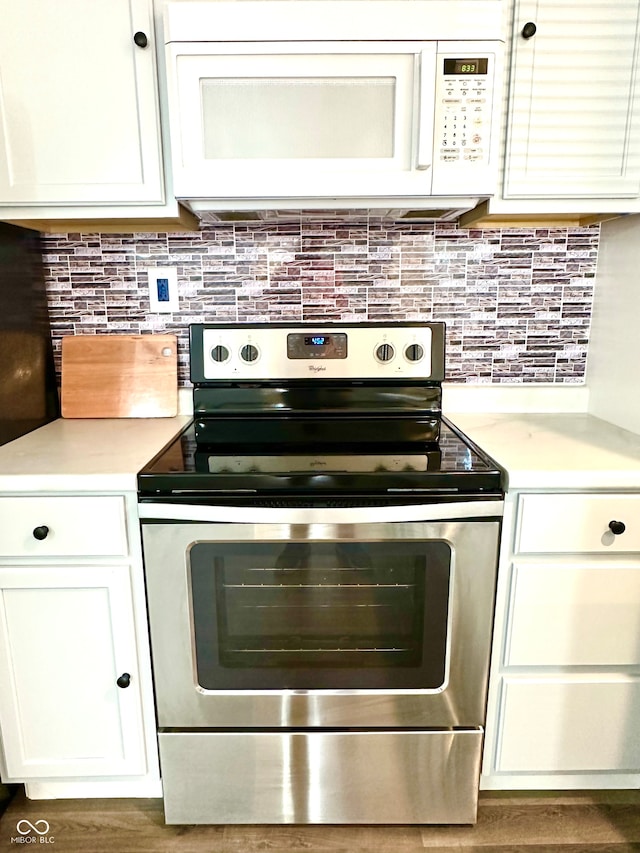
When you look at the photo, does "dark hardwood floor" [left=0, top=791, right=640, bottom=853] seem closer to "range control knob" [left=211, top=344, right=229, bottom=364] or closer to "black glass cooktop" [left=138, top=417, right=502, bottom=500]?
"black glass cooktop" [left=138, top=417, right=502, bottom=500]

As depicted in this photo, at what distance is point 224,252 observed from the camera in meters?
1.64

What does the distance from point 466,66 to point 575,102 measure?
28cm

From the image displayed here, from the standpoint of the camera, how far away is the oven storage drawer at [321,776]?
4.28 ft

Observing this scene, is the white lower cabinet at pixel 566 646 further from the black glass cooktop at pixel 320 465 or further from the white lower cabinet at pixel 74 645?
the white lower cabinet at pixel 74 645

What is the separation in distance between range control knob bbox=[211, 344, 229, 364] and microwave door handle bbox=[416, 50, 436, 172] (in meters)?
0.72

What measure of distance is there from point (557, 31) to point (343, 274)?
29.9 inches

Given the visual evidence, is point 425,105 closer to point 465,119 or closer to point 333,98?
point 465,119

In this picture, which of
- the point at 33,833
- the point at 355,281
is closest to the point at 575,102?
the point at 355,281

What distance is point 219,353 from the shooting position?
1611 mm

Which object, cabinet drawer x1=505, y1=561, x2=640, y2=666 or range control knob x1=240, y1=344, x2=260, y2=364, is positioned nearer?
cabinet drawer x1=505, y1=561, x2=640, y2=666

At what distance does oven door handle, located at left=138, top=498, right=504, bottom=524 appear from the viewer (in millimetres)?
1162

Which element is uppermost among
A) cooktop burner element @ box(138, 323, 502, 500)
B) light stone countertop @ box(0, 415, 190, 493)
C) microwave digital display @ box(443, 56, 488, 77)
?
microwave digital display @ box(443, 56, 488, 77)

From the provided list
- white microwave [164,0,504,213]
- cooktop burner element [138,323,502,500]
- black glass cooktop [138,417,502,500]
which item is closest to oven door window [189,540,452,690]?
black glass cooktop [138,417,502,500]

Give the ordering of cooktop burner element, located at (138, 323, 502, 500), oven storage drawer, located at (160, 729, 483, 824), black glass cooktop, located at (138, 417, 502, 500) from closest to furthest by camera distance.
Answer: black glass cooktop, located at (138, 417, 502, 500) → oven storage drawer, located at (160, 729, 483, 824) → cooktop burner element, located at (138, 323, 502, 500)
